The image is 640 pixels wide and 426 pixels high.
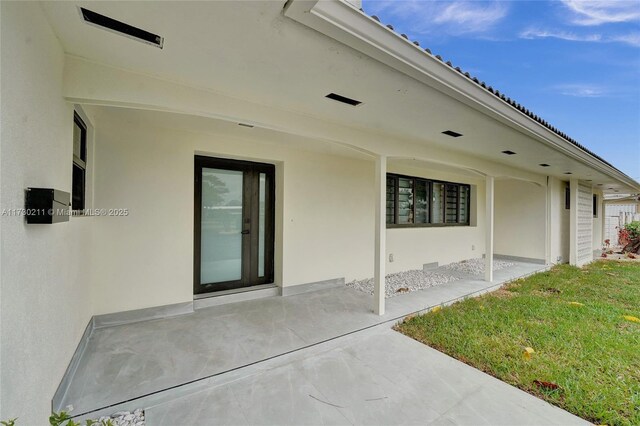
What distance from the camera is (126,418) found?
2.20 meters

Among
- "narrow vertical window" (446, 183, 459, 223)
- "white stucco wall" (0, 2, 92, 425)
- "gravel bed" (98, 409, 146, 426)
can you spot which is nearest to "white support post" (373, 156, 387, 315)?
"gravel bed" (98, 409, 146, 426)

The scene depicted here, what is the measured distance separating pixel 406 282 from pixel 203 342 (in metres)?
4.34

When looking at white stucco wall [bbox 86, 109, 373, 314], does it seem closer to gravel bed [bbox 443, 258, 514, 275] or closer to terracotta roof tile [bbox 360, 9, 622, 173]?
terracotta roof tile [bbox 360, 9, 622, 173]

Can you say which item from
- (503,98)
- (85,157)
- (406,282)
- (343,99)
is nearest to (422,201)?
(406,282)

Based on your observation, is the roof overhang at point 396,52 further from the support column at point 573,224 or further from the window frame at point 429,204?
the support column at point 573,224

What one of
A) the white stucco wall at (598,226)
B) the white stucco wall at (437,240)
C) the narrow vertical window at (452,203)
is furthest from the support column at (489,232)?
the white stucco wall at (598,226)

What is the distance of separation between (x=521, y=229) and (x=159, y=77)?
411 inches

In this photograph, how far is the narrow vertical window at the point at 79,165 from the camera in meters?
2.92

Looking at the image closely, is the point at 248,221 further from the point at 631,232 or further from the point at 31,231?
the point at 631,232

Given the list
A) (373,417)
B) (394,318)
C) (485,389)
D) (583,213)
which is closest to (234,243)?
(394,318)

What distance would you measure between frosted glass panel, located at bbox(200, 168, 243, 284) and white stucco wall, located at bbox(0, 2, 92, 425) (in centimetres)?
223

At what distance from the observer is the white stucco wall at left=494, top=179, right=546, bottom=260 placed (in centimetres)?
864

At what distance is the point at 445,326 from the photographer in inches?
155

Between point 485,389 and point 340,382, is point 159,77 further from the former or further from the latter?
point 485,389
